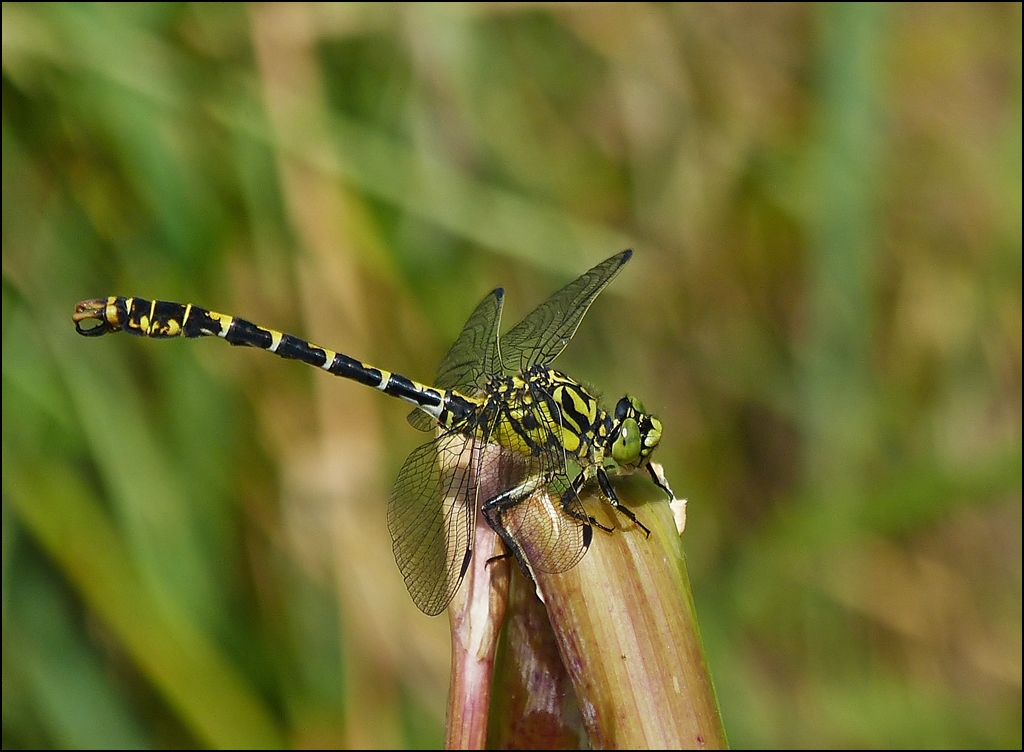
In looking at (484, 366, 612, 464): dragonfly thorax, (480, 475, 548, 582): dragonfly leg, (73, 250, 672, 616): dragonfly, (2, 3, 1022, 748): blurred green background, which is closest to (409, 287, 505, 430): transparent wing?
(73, 250, 672, 616): dragonfly

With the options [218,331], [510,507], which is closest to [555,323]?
[218,331]

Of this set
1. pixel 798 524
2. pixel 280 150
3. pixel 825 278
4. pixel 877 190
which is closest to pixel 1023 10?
pixel 877 190

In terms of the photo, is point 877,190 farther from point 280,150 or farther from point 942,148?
point 280,150

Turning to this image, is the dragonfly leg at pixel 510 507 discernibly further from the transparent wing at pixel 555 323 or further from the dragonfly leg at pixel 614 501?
the transparent wing at pixel 555 323

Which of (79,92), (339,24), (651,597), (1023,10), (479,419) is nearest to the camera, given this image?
(651,597)

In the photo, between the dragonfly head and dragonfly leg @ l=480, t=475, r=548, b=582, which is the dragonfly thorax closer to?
the dragonfly head

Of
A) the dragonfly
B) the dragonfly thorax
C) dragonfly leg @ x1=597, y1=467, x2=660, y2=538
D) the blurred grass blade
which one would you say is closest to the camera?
dragonfly leg @ x1=597, y1=467, x2=660, y2=538
